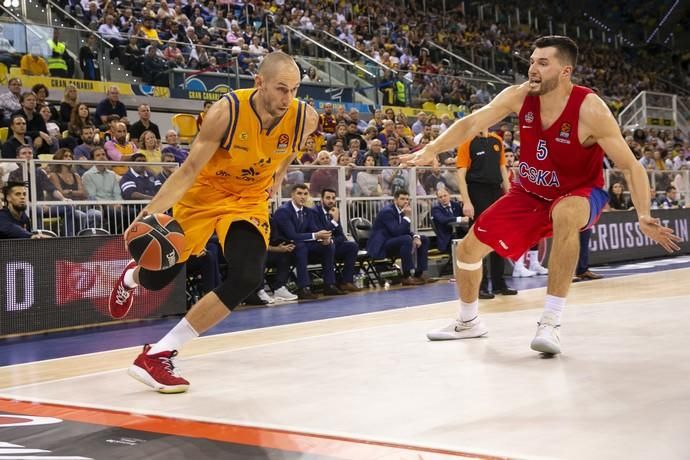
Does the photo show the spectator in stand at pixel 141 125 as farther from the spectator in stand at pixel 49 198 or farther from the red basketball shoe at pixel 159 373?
the red basketball shoe at pixel 159 373

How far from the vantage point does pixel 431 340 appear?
5.53 m

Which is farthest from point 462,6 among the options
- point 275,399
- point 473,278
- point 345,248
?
point 275,399

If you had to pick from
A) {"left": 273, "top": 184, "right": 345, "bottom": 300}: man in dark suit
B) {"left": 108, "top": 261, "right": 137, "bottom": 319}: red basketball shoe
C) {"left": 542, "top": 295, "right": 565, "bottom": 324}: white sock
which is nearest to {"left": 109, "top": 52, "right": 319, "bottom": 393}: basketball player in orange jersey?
{"left": 108, "top": 261, "right": 137, "bottom": 319}: red basketball shoe

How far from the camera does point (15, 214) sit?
26.2ft

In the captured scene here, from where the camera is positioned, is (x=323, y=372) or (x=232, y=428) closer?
(x=232, y=428)

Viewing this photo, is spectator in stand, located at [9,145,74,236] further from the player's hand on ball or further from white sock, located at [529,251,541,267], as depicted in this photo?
white sock, located at [529,251,541,267]

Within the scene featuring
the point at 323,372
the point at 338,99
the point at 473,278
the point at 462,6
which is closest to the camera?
the point at 323,372

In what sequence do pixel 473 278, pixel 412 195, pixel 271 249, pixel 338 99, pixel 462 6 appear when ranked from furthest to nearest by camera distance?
1. pixel 462 6
2. pixel 338 99
3. pixel 412 195
4. pixel 271 249
5. pixel 473 278

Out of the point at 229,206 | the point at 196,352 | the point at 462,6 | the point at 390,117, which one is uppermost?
the point at 462,6

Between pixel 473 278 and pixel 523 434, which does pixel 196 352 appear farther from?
pixel 523 434

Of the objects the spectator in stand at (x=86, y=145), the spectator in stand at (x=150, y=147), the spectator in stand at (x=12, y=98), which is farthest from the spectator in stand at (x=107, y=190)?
the spectator in stand at (x=12, y=98)

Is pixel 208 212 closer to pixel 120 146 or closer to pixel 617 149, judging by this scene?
pixel 617 149

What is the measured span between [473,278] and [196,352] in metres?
1.98

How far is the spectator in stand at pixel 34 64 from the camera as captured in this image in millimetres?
12500
